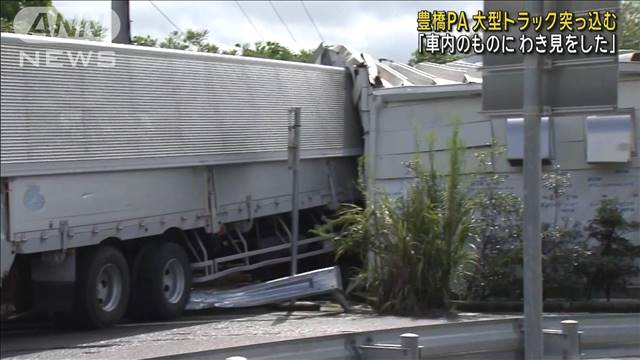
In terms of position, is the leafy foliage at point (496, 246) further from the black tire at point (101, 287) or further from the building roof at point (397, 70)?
the black tire at point (101, 287)

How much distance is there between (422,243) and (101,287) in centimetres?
441

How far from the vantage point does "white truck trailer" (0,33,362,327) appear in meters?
11.9

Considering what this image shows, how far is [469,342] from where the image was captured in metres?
7.40

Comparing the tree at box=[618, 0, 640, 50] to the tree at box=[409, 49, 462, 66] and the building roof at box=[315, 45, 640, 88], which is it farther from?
the building roof at box=[315, 45, 640, 88]

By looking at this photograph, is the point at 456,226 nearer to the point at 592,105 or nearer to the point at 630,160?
the point at 630,160

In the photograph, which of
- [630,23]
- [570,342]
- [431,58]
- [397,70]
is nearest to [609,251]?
[397,70]

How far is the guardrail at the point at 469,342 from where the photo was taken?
→ 248 inches

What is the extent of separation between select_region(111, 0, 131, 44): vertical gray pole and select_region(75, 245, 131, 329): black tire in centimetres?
775

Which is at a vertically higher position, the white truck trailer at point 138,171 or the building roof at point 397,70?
the building roof at point 397,70

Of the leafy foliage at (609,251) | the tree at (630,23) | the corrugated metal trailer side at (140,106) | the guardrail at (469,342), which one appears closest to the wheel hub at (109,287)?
the corrugated metal trailer side at (140,106)

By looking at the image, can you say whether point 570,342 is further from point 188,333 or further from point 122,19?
point 122,19

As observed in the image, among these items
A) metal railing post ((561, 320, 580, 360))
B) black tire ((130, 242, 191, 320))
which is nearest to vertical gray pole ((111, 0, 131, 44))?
black tire ((130, 242, 191, 320))

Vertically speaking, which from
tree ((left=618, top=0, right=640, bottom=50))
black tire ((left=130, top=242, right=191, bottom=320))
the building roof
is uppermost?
tree ((left=618, top=0, right=640, bottom=50))

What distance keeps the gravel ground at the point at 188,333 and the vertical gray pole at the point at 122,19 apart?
7581 millimetres
